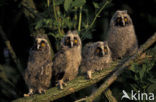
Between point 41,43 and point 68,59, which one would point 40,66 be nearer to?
point 41,43

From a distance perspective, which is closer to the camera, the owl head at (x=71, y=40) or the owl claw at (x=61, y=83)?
the owl claw at (x=61, y=83)

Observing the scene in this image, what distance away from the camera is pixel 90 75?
5.37 metres

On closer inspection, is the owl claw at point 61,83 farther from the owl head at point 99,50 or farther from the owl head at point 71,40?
the owl head at point 99,50

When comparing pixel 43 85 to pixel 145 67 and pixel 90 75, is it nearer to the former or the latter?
pixel 90 75

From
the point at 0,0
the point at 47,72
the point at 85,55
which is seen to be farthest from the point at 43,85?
the point at 0,0

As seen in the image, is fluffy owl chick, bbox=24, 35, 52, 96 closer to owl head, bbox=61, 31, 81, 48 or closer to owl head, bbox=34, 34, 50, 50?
owl head, bbox=34, 34, 50, 50

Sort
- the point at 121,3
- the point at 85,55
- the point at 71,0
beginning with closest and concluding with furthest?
the point at 71,0, the point at 85,55, the point at 121,3

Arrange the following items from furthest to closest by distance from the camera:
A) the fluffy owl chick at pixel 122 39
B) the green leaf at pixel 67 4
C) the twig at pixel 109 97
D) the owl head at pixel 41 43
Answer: the fluffy owl chick at pixel 122 39 → the owl head at pixel 41 43 → the twig at pixel 109 97 → the green leaf at pixel 67 4

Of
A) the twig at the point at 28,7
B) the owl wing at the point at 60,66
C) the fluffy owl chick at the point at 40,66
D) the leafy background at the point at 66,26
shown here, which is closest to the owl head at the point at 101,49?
the leafy background at the point at 66,26

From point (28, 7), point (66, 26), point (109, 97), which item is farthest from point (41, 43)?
point (28, 7)

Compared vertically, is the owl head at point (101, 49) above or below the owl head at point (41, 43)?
below

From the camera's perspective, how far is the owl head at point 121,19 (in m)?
6.05

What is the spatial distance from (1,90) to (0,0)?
2464 mm

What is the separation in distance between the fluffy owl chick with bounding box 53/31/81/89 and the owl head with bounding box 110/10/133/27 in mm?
1008
